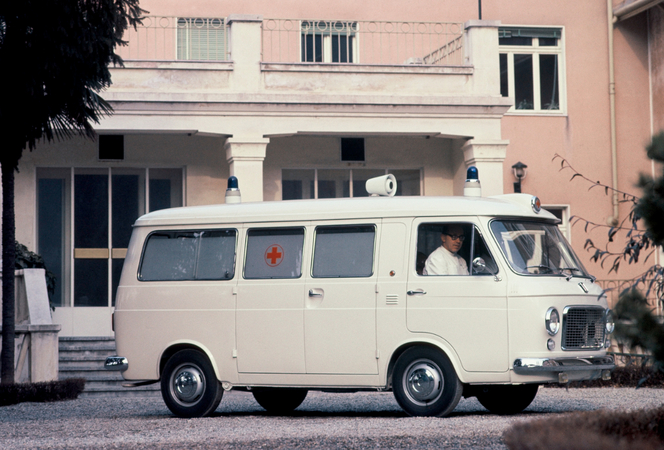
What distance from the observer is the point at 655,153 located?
3.76 meters

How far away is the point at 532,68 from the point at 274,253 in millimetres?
12202

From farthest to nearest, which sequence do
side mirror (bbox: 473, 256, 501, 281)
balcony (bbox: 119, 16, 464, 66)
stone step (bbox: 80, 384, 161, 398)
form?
balcony (bbox: 119, 16, 464, 66) → stone step (bbox: 80, 384, 161, 398) → side mirror (bbox: 473, 256, 501, 281)

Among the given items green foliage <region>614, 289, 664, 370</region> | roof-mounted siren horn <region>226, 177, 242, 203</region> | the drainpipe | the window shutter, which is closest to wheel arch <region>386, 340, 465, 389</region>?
roof-mounted siren horn <region>226, 177, 242, 203</region>

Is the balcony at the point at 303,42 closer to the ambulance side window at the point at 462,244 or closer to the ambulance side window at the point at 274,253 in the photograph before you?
the ambulance side window at the point at 274,253

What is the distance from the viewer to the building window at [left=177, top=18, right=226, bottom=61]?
789 inches

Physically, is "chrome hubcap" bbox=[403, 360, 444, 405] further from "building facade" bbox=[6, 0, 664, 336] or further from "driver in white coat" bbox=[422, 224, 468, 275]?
"building facade" bbox=[6, 0, 664, 336]

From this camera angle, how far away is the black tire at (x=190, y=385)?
10.5m

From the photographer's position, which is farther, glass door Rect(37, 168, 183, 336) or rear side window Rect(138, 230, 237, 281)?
glass door Rect(37, 168, 183, 336)

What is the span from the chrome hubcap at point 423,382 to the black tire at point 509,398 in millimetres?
991

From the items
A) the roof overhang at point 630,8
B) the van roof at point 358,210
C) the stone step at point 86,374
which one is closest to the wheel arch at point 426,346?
the van roof at point 358,210

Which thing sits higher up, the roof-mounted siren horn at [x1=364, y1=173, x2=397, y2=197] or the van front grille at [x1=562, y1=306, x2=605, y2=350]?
the roof-mounted siren horn at [x1=364, y1=173, x2=397, y2=197]

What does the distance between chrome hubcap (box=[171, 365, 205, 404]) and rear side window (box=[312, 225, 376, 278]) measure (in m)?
1.67

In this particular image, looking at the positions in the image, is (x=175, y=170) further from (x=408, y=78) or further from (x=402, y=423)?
(x=402, y=423)

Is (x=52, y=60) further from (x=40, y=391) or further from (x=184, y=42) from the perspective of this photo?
(x=184, y=42)
